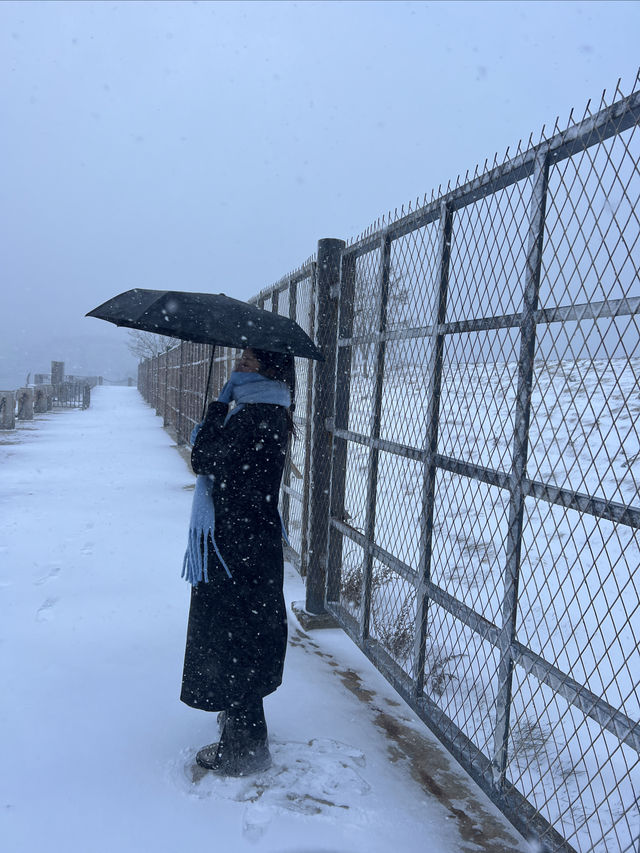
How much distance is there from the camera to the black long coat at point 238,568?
277 centimetres

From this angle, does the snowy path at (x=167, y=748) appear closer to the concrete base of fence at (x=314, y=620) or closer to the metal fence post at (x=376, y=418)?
the concrete base of fence at (x=314, y=620)

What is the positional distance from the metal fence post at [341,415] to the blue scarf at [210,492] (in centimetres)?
175

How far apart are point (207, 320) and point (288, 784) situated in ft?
6.45

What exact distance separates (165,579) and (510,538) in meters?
3.86

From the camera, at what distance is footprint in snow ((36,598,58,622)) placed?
4.63 m

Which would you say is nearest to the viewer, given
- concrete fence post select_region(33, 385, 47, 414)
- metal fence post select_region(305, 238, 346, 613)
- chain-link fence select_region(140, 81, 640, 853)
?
chain-link fence select_region(140, 81, 640, 853)

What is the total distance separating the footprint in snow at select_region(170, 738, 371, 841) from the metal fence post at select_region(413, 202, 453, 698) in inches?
23.0

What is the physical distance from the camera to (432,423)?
318cm

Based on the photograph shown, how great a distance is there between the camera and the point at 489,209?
2781 mm

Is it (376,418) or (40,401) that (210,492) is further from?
(40,401)

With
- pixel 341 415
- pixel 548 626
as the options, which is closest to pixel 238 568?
pixel 341 415

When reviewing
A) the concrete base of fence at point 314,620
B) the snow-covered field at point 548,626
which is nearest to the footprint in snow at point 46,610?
the concrete base of fence at point 314,620

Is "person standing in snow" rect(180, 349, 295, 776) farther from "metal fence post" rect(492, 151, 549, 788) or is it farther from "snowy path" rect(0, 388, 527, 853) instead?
"metal fence post" rect(492, 151, 549, 788)

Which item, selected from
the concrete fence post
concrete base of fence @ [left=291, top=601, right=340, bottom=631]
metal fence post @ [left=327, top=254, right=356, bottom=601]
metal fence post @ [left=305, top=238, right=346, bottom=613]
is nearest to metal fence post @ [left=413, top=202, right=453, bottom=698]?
metal fence post @ [left=327, top=254, right=356, bottom=601]
